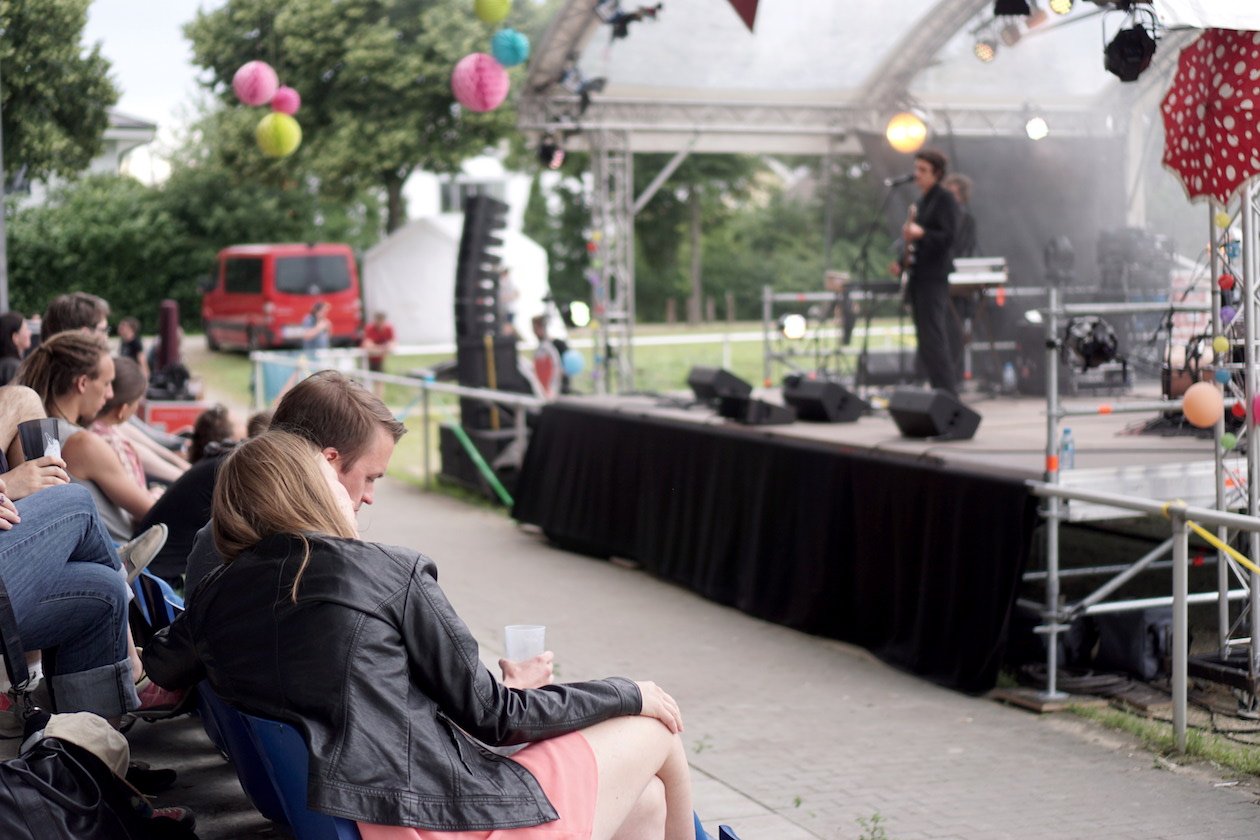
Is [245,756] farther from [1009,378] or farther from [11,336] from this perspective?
[1009,378]

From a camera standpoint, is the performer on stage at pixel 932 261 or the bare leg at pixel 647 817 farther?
the performer on stage at pixel 932 261

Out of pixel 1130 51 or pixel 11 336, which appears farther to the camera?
pixel 11 336

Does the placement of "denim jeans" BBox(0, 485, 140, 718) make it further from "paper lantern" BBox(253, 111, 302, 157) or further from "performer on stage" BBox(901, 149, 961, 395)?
"paper lantern" BBox(253, 111, 302, 157)

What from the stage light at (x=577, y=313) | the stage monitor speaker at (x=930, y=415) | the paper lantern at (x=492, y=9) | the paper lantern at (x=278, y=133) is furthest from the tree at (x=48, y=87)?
the stage light at (x=577, y=313)

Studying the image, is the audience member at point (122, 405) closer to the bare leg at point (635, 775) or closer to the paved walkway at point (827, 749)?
the paved walkway at point (827, 749)

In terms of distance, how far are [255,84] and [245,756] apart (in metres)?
7.54

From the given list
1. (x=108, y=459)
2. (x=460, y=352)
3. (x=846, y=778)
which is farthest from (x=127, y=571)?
(x=460, y=352)

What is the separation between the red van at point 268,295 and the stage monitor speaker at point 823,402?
16.6 metres

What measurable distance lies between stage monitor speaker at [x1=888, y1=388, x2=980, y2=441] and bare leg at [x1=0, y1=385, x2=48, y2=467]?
407 centimetres

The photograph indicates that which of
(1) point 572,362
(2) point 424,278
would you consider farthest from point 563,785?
(2) point 424,278

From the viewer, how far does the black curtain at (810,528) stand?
5863 mm

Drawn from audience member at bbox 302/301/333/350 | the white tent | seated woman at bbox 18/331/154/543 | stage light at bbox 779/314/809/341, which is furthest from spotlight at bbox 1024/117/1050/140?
the white tent

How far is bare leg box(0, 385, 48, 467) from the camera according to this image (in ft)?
12.9

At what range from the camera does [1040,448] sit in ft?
22.4
